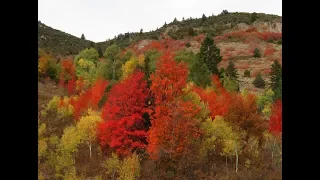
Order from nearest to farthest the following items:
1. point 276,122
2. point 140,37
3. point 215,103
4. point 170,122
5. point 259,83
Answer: point 170,122 < point 276,122 < point 215,103 < point 259,83 < point 140,37

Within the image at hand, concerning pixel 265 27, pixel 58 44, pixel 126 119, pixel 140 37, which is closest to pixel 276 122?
pixel 126 119

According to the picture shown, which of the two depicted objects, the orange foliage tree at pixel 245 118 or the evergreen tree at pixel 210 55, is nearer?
the orange foliage tree at pixel 245 118

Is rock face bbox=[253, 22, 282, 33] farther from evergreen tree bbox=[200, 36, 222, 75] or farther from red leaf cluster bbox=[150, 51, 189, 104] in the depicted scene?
red leaf cluster bbox=[150, 51, 189, 104]

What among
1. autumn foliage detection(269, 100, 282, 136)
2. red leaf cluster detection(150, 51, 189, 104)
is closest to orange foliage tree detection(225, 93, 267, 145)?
autumn foliage detection(269, 100, 282, 136)

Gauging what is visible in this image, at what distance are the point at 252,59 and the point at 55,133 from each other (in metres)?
82.6

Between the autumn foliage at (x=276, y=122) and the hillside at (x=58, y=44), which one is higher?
the hillside at (x=58, y=44)

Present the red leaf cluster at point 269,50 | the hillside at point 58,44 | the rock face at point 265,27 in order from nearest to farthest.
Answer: the red leaf cluster at point 269,50
the hillside at point 58,44
the rock face at point 265,27

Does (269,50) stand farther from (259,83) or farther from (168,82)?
(168,82)

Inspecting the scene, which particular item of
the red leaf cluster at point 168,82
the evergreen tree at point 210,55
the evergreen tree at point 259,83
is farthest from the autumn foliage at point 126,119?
the evergreen tree at point 259,83

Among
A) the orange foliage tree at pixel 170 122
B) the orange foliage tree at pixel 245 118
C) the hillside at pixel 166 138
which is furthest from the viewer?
the orange foliage tree at pixel 245 118

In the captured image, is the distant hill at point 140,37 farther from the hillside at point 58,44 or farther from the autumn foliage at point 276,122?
the autumn foliage at point 276,122
